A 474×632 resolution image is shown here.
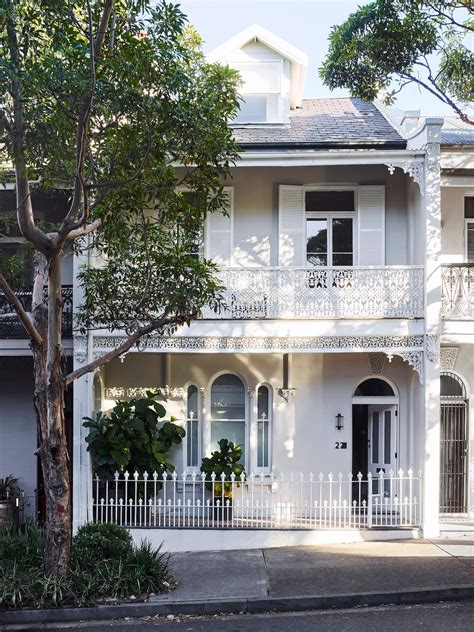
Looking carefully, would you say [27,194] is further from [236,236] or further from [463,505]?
[463,505]

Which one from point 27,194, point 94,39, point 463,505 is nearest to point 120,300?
point 27,194

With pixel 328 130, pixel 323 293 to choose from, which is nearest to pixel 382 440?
pixel 323 293

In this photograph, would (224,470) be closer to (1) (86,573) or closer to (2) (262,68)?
(1) (86,573)

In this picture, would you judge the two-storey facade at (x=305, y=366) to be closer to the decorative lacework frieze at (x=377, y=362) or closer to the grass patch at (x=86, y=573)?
the decorative lacework frieze at (x=377, y=362)

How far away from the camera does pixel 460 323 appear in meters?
13.7

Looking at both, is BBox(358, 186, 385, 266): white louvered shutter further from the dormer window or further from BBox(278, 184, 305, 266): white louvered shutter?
the dormer window

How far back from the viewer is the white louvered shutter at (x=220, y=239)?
1496cm

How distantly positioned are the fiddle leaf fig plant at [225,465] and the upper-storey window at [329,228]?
361 cm

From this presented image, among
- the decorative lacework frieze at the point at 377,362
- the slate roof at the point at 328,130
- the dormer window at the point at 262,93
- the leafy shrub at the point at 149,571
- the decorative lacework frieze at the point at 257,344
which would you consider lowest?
the leafy shrub at the point at 149,571

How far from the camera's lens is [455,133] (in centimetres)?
1627

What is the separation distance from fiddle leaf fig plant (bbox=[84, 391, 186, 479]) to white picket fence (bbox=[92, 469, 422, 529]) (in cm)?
21

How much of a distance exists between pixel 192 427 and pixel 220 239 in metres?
3.45

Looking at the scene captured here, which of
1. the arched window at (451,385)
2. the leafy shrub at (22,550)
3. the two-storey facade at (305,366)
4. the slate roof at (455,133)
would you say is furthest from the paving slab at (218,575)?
the slate roof at (455,133)

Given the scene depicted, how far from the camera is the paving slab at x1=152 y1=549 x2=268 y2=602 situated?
1000 centimetres
